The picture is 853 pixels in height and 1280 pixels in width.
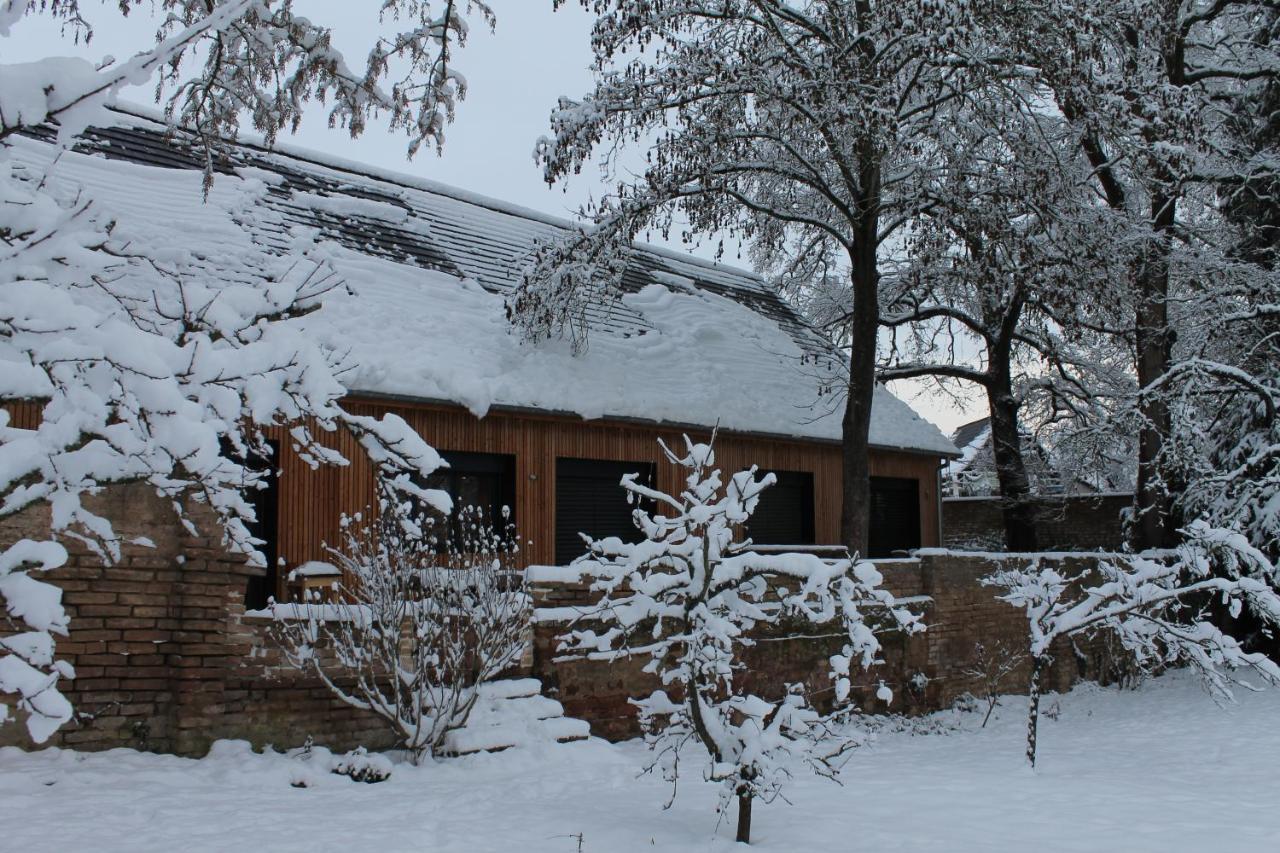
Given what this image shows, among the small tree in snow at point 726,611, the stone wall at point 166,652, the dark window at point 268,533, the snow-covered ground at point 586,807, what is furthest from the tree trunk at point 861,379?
the stone wall at point 166,652

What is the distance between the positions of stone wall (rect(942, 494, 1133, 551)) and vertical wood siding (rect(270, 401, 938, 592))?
778 centimetres

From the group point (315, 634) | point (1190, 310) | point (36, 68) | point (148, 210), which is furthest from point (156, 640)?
point (1190, 310)

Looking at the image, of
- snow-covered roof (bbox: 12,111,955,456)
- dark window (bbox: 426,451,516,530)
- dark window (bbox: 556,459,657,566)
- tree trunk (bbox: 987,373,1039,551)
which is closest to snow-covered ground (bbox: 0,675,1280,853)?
snow-covered roof (bbox: 12,111,955,456)

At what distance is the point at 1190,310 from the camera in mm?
15250

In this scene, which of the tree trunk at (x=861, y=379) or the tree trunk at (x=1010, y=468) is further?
the tree trunk at (x=1010, y=468)

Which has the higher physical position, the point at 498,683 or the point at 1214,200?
the point at 1214,200

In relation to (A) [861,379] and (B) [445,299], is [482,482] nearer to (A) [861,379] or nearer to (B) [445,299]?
(B) [445,299]

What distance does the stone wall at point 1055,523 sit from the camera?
936 inches

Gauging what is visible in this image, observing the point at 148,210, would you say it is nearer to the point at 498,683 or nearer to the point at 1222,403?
the point at 498,683

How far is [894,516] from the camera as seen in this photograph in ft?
58.1

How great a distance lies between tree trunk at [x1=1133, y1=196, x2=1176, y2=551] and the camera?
15.8 m

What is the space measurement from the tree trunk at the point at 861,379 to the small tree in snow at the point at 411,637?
20.1ft

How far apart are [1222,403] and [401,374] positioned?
1266 cm

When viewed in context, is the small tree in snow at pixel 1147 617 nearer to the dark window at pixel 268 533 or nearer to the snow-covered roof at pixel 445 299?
the snow-covered roof at pixel 445 299
